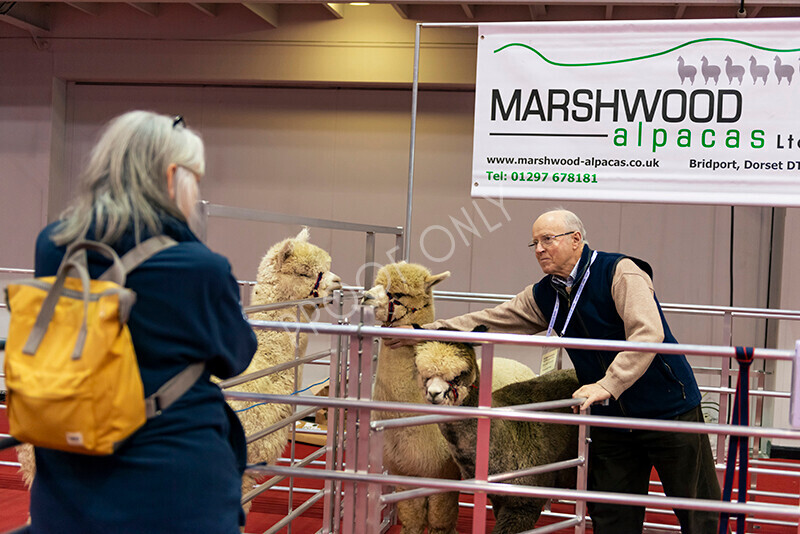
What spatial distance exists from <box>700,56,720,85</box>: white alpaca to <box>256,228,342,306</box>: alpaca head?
2.13 m

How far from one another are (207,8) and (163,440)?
7.04 meters

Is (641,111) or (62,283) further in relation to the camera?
(641,111)

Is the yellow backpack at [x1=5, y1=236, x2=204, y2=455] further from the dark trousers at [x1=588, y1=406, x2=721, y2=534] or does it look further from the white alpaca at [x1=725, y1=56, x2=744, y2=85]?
the white alpaca at [x1=725, y1=56, x2=744, y2=85]

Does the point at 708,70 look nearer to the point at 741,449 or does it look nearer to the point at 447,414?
the point at 741,449

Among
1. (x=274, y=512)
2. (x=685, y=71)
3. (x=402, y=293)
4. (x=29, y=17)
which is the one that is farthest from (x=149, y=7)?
(x=685, y=71)

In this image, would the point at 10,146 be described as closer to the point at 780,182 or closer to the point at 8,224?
the point at 8,224

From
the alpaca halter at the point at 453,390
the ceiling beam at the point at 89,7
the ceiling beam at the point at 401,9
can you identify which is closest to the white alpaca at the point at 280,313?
the alpaca halter at the point at 453,390

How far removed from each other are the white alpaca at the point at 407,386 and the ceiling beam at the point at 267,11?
4.54m

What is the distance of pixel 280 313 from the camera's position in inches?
148

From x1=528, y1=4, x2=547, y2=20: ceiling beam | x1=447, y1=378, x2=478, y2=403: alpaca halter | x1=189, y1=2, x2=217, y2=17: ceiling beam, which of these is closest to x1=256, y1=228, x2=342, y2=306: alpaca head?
x1=447, y1=378, x2=478, y2=403: alpaca halter

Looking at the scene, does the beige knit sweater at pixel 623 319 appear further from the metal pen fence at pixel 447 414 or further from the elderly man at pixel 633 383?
the metal pen fence at pixel 447 414

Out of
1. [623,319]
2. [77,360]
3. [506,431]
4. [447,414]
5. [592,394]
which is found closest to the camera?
[77,360]

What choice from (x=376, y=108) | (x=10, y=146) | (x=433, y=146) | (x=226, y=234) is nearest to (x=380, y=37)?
(x=376, y=108)

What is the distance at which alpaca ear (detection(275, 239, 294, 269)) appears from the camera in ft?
12.6
